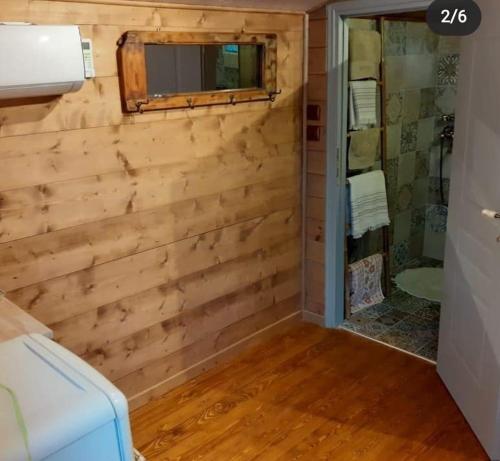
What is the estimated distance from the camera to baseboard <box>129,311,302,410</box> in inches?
103

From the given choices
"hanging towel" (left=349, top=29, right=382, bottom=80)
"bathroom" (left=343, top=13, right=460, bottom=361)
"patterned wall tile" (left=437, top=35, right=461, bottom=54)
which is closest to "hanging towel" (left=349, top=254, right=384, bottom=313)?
"bathroom" (left=343, top=13, right=460, bottom=361)

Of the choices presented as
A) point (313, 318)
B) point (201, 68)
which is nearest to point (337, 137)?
point (201, 68)

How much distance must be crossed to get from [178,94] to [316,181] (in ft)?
3.45

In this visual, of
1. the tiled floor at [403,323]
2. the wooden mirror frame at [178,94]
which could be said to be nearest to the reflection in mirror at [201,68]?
the wooden mirror frame at [178,94]

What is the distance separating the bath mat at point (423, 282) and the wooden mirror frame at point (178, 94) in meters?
1.77

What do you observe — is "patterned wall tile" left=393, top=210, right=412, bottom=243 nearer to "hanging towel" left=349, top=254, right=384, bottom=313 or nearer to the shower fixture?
the shower fixture

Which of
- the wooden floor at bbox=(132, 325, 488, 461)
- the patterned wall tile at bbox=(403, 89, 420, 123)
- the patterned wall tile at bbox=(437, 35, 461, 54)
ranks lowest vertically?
the wooden floor at bbox=(132, 325, 488, 461)

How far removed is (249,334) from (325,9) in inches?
70.6

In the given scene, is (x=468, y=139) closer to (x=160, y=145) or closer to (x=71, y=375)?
(x=160, y=145)

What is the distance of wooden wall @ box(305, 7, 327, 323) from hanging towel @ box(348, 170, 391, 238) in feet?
0.60

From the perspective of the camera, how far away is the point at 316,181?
3.11 m

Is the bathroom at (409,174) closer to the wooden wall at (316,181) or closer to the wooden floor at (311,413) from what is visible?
the wooden wall at (316,181)

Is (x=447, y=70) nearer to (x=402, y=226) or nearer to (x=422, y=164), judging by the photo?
(x=422, y=164)

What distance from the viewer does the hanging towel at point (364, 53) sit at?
9.79ft
